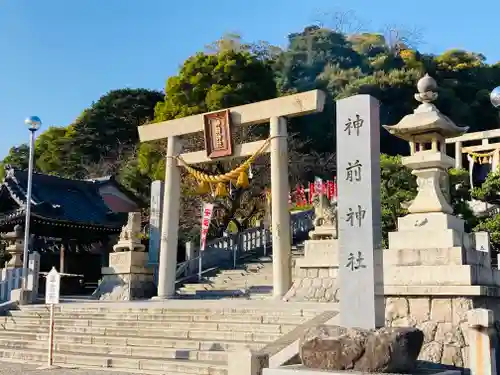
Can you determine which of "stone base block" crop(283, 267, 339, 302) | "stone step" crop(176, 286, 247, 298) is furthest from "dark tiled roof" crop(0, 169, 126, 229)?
"stone base block" crop(283, 267, 339, 302)

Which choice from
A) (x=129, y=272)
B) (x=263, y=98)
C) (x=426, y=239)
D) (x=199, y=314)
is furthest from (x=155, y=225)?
(x=263, y=98)

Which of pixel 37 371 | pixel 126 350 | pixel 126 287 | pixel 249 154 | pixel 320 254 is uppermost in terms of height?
pixel 249 154

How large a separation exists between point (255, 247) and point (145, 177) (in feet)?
43.4

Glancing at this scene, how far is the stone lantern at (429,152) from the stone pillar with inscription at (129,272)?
10.6m

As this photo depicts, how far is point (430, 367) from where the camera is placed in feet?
26.2

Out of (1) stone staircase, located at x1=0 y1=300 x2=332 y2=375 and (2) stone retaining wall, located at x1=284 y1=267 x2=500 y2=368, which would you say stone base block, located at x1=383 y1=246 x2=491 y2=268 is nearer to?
(2) stone retaining wall, located at x1=284 y1=267 x2=500 y2=368

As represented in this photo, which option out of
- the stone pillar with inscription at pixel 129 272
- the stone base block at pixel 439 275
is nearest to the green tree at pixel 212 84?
the stone pillar with inscription at pixel 129 272

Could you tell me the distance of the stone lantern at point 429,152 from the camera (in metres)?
9.80

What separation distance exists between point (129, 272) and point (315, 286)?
22.1ft

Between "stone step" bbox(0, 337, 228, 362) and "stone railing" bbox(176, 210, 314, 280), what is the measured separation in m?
8.40

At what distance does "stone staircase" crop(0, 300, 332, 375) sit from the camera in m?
9.58

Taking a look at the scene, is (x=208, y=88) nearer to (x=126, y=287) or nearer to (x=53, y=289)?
(x=126, y=287)

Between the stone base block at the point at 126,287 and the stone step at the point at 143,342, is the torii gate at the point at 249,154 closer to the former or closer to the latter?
the stone base block at the point at 126,287

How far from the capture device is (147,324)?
39.7ft
